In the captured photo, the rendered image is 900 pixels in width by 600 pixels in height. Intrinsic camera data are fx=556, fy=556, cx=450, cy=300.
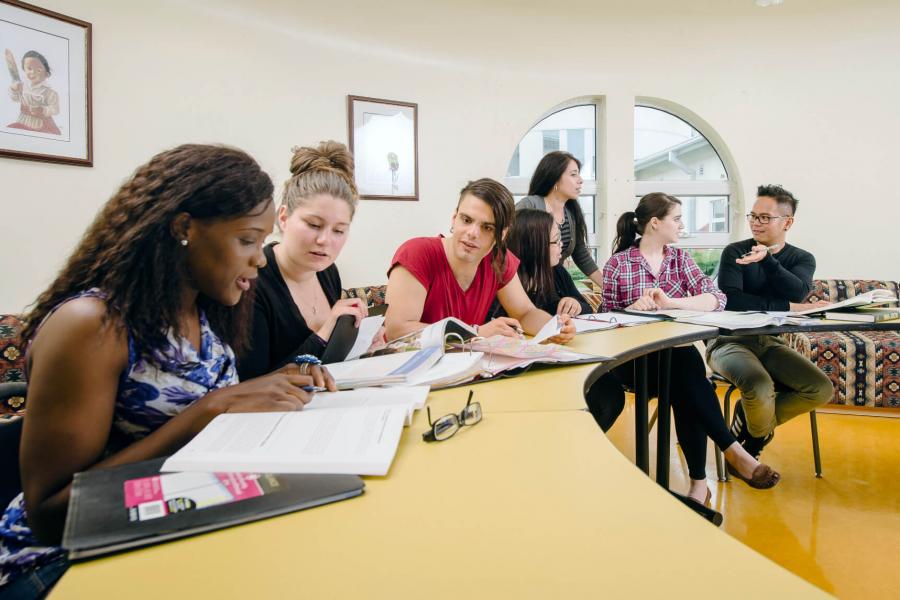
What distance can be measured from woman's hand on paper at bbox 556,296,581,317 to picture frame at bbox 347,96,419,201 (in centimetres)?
171

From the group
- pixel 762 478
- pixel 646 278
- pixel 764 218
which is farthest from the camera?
pixel 764 218

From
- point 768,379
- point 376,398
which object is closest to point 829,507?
point 768,379

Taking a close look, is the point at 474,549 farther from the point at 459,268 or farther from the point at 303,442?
the point at 459,268

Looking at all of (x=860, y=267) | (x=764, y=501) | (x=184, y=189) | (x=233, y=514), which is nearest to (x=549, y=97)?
(x=860, y=267)

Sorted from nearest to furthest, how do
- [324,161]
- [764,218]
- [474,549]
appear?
[474,549], [324,161], [764,218]

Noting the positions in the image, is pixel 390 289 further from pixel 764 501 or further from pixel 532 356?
pixel 764 501

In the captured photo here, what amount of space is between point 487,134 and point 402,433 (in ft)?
11.3

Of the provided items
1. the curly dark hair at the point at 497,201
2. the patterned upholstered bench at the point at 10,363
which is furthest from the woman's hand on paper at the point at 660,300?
the patterned upholstered bench at the point at 10,363

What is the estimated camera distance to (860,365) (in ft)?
11.0

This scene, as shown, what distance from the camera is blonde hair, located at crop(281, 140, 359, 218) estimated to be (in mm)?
1578

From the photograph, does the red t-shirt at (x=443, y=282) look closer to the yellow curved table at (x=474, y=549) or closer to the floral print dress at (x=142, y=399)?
the floral print dress at (x=142, y=399)

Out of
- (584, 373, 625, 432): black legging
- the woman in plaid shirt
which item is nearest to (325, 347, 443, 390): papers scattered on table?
(584, 373, 625, 432): black legging

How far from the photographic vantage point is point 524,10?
135 inches

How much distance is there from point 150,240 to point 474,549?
26.3 inches
